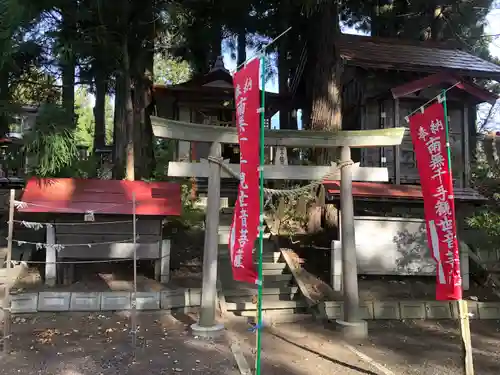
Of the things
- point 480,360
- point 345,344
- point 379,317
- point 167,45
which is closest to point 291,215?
point 379,317

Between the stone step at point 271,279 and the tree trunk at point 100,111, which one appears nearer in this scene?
the stone step at point 271,279

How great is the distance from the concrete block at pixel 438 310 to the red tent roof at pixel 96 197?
5034mm

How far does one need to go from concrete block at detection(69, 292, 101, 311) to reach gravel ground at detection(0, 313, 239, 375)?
12 centimetres

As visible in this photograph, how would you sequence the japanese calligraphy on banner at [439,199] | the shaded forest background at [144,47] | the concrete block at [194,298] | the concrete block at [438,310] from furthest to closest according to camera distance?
1. the shaded forest background at [144,47]
2. the concrete block at [438,310]
3. the concrete block at [194,298]
4. the japanese calligraphy on banner at [439,199]

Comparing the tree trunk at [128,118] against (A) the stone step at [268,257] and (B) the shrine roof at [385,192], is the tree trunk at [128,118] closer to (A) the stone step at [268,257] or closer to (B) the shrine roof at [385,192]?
(A) the stone step at [268,257]

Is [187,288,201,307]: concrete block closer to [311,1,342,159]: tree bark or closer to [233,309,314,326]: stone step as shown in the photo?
[233,309,314,326]: stone step

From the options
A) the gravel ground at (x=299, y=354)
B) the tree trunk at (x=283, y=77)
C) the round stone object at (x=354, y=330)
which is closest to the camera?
the gravel ground at (x=299, y=354)

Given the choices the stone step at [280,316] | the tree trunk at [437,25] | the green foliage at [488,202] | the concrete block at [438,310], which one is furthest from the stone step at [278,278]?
the tree trunk at [437,25]

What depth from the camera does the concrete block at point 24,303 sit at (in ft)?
23.6

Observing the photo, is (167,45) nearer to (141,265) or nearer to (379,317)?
(141,265)

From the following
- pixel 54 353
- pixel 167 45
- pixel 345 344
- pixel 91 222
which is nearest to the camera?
pixel 54 353

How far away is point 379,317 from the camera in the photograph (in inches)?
314

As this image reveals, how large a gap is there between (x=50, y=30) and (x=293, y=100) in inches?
336

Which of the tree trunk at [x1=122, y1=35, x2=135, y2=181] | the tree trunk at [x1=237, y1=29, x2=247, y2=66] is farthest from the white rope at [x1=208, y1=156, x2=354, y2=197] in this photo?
the tree trunk at [x1=237, y1=29, x2=247, y2=66]
